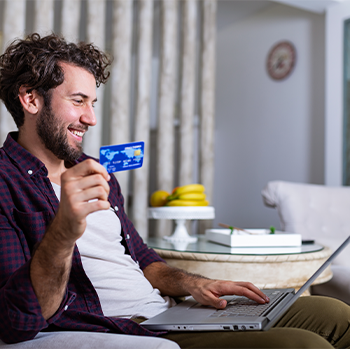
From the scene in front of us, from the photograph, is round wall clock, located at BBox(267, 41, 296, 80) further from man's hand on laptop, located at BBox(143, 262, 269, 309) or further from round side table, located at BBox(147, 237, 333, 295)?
man's hand on laptop, located at BBox(143, 262, 269, 309)

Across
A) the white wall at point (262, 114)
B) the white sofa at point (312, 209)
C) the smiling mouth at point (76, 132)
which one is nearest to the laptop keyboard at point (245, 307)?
the smiling mouth at point (76, 132)

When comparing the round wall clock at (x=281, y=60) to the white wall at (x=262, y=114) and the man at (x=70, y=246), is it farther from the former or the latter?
the man at (x=70, y=246)

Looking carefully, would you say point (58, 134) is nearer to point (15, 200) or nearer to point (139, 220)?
point (15, 200)

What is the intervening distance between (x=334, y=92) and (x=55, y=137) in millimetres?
2764

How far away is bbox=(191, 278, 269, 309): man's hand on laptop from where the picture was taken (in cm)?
111

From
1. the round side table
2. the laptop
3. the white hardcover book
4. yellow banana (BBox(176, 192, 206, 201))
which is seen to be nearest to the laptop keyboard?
the laptop

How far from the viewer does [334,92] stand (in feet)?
11.1

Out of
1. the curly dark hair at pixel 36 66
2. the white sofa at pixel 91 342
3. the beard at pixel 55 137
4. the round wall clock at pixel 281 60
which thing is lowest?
the white sofa at pixel 91 342

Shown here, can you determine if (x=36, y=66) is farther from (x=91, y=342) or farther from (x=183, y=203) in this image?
(x=183, y=203)

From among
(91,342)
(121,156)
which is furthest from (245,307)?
(121,156)

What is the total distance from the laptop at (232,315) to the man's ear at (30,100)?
673 millimetres

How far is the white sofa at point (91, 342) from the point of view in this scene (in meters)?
0.85

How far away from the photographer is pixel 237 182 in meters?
4.54

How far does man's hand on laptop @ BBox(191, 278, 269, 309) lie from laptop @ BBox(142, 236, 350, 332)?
0.05 feet
